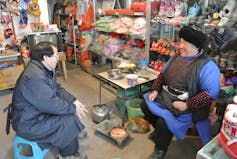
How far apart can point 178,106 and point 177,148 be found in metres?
0.58

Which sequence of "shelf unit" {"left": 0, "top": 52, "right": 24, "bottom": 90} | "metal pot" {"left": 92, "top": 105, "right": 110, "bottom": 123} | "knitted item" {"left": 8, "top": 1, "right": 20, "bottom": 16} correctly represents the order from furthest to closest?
"knitted item" {"left": 8, "top": 1, "right": 20, "bottom": 16}
"shelf unit" {"left": 0, "top": 52, "right": 24, "bottom": 90}
"metal pot" {"left": 92, "top": 105, "right": 110, "bottom": 123}

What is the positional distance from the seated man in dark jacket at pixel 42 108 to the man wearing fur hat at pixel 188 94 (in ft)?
2.47

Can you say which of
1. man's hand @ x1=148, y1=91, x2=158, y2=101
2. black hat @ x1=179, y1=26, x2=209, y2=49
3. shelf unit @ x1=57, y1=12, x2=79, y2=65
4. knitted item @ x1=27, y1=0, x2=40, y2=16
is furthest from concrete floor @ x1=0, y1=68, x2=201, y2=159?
shelf unit @ x1=57, y1=12, x2=79, y2=65

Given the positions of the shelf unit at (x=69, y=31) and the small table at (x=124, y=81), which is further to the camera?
the shelf unit at (x=69, y=31)

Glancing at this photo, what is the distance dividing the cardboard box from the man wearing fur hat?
2464 millimetres

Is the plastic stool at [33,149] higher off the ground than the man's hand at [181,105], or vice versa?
the man's hand at [181,105]

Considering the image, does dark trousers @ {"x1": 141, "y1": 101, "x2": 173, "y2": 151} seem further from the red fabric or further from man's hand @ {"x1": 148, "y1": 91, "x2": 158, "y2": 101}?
the red fabric

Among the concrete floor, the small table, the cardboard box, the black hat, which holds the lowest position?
the concrete floor

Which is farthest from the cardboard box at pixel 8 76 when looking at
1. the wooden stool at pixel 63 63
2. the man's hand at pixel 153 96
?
the man's hand at pixel 153 96

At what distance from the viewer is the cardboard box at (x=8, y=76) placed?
331 cm

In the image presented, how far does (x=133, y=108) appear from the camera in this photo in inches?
96.7

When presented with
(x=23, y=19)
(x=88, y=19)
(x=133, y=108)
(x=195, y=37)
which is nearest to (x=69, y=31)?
(x=88, y=19)

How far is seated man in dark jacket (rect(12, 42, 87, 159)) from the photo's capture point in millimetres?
1591

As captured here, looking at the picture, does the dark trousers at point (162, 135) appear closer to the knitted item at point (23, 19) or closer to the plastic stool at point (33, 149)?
the plastic stool at point (33, 149)
